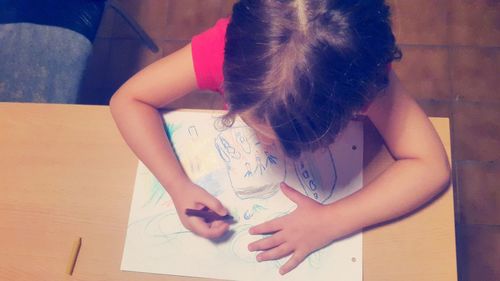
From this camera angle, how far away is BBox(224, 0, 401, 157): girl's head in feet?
1.61

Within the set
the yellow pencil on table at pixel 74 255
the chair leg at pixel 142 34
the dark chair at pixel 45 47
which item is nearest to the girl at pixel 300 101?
the yellow pencil on table at pixel 74 255

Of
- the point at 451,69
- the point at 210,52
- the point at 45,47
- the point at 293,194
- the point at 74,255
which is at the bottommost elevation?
the point at 74,255

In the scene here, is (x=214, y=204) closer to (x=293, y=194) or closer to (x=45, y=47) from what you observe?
(x=293, y=194)

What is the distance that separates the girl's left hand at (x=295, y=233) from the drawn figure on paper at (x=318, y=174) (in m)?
0.01

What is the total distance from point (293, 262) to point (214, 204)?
0.44 ft

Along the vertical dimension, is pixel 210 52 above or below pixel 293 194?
above

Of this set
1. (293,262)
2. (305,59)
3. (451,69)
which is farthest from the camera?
(451,69)

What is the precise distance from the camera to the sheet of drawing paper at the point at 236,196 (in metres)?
0.63

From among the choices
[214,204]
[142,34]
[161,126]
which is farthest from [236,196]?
[142,34]

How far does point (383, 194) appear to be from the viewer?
0.63 meters

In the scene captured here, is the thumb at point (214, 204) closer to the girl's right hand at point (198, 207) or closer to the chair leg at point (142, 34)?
the girl's right hand at point (198, 207)

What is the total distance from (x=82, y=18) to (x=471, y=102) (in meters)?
0.94

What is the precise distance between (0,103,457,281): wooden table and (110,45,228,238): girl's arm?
29 mm

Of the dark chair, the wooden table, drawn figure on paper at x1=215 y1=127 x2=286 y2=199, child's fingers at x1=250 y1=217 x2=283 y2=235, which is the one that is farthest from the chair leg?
child's fingers at x1=250 y1=217 x2=283 y2=235
